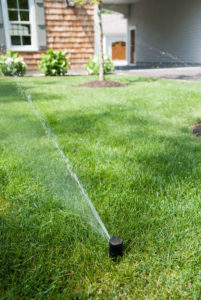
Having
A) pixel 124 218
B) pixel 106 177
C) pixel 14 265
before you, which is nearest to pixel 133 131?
pixel 106 177

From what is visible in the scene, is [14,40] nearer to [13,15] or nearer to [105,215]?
[13,15]

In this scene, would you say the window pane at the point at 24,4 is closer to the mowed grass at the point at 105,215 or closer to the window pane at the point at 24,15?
the window pane at the point at 24,15

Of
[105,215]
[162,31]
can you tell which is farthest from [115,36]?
[105,215]

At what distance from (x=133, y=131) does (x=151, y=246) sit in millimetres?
1569

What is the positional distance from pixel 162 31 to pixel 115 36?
38.8 ft

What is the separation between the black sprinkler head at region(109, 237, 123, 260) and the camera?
98 centimetres

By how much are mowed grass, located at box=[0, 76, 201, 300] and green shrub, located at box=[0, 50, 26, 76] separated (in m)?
5.66

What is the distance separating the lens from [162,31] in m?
16.1

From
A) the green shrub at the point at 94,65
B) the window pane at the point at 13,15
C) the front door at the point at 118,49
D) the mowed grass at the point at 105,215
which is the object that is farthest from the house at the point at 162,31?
the mowed grass at the point at 105,215

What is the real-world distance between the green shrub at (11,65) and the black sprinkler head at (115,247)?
768 cm

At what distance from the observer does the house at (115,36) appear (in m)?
26.2

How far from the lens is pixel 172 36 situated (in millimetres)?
15281

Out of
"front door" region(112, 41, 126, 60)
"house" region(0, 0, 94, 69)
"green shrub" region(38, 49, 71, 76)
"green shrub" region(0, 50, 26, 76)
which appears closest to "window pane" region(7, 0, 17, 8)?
"house" region(0, 0, 94, 69)

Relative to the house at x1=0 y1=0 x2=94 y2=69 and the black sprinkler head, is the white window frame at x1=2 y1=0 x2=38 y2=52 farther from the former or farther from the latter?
the black sprinkler head
